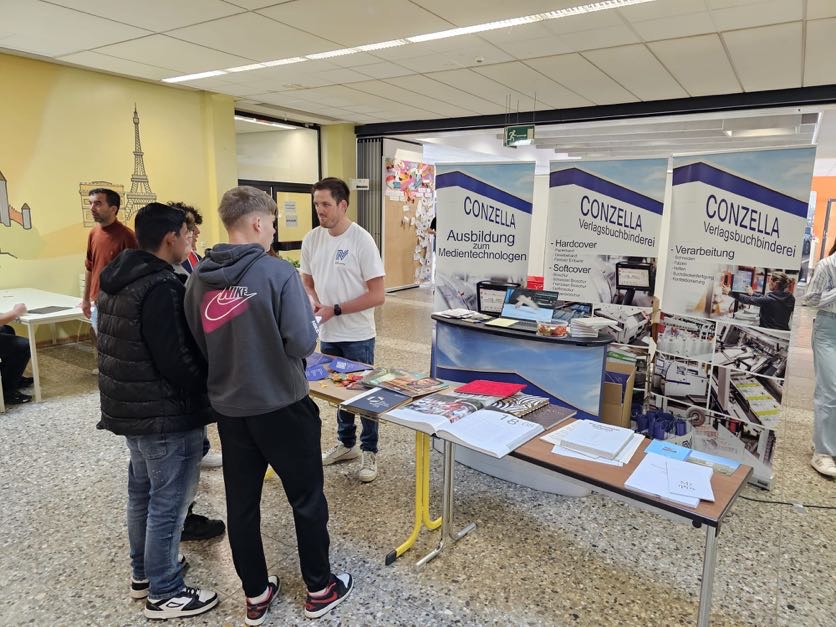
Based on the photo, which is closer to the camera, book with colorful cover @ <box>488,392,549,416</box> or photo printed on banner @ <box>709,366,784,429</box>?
book with colorful cover @ <box>488,392,549,416</box>

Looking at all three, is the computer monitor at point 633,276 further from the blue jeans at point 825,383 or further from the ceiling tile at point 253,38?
the ceiling tile at point 253,38

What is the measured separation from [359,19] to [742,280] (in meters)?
3.11

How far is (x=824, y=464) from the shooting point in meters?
3.15

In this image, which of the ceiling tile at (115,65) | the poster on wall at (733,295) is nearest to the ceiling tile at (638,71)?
the poster on wall at (733,295)

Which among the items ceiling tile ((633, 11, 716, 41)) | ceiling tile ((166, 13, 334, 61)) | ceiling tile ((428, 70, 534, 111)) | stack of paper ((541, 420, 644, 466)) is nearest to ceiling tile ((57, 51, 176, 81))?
ceiling tile ((166, 13, 334, 61))

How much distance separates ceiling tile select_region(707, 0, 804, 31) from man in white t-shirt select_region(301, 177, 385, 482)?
2762 millimetres

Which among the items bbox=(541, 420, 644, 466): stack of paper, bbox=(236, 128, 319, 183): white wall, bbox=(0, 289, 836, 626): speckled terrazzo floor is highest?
bbox=(236, 128, 319, 183): white wall

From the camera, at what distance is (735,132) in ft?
26.1

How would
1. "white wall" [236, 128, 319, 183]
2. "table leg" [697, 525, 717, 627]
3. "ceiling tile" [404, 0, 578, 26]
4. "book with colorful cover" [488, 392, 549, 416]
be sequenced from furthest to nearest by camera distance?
1. "white wall" [236, 128, 319, 183]
2. "ceiling tile" [404, 0, 578, 26]
3. "book with colorful cover" [488, 392, 549, 416]
4. "table leg" [697, 525, 717, 627]

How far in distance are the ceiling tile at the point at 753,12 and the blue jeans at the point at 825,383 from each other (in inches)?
78.5

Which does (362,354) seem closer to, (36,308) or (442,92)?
(36,308)

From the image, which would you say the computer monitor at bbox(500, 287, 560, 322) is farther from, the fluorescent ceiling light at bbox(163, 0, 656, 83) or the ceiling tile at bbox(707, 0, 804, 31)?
the ceiling tile at bbox(707, 0, 804, 31)

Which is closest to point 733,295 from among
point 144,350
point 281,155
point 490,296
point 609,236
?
point 609,236

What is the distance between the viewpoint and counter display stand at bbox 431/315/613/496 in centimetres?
279
